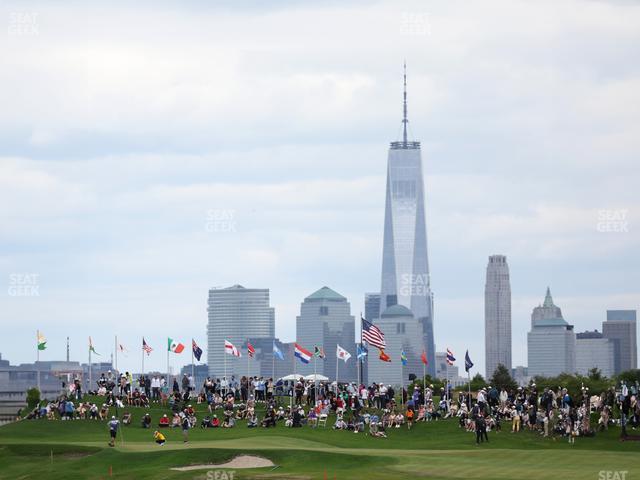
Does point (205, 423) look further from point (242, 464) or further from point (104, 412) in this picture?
point (242, 464)

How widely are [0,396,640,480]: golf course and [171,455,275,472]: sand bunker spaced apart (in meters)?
0.24

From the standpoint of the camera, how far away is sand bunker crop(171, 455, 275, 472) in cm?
6944

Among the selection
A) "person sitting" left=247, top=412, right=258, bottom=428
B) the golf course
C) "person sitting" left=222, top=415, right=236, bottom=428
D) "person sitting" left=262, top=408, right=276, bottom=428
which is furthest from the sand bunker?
"person sitting" left=222, top=415, right=236, bottom=428

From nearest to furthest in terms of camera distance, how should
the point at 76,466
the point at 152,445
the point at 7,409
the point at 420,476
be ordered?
the point at 420,476
the point at 76,466
the point at 152,445
the point at 7,409

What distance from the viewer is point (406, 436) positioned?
280 feet

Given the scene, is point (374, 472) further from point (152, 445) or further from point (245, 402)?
point (245, 402)

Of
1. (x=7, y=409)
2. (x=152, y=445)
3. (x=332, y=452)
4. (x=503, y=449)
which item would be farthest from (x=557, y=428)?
(x=7, y=409)

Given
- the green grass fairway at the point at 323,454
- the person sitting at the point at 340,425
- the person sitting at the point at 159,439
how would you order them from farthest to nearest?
the person sitting at the point at 340,425 → the person sitting at the point at 159,439 → the green grass fairway at the point at 323,454

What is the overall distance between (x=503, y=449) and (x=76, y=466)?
74.6 ft

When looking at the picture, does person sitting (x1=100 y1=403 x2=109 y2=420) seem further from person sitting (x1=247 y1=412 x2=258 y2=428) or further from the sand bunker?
the sand bunker

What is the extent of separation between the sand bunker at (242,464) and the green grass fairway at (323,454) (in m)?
0.58

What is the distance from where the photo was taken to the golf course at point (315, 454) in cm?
6575

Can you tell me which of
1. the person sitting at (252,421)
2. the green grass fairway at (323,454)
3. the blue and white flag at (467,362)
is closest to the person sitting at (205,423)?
the green grass fairway at (323,454)

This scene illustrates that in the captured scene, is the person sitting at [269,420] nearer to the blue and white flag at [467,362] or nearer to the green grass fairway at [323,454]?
the green grass fairway at [323,454]
